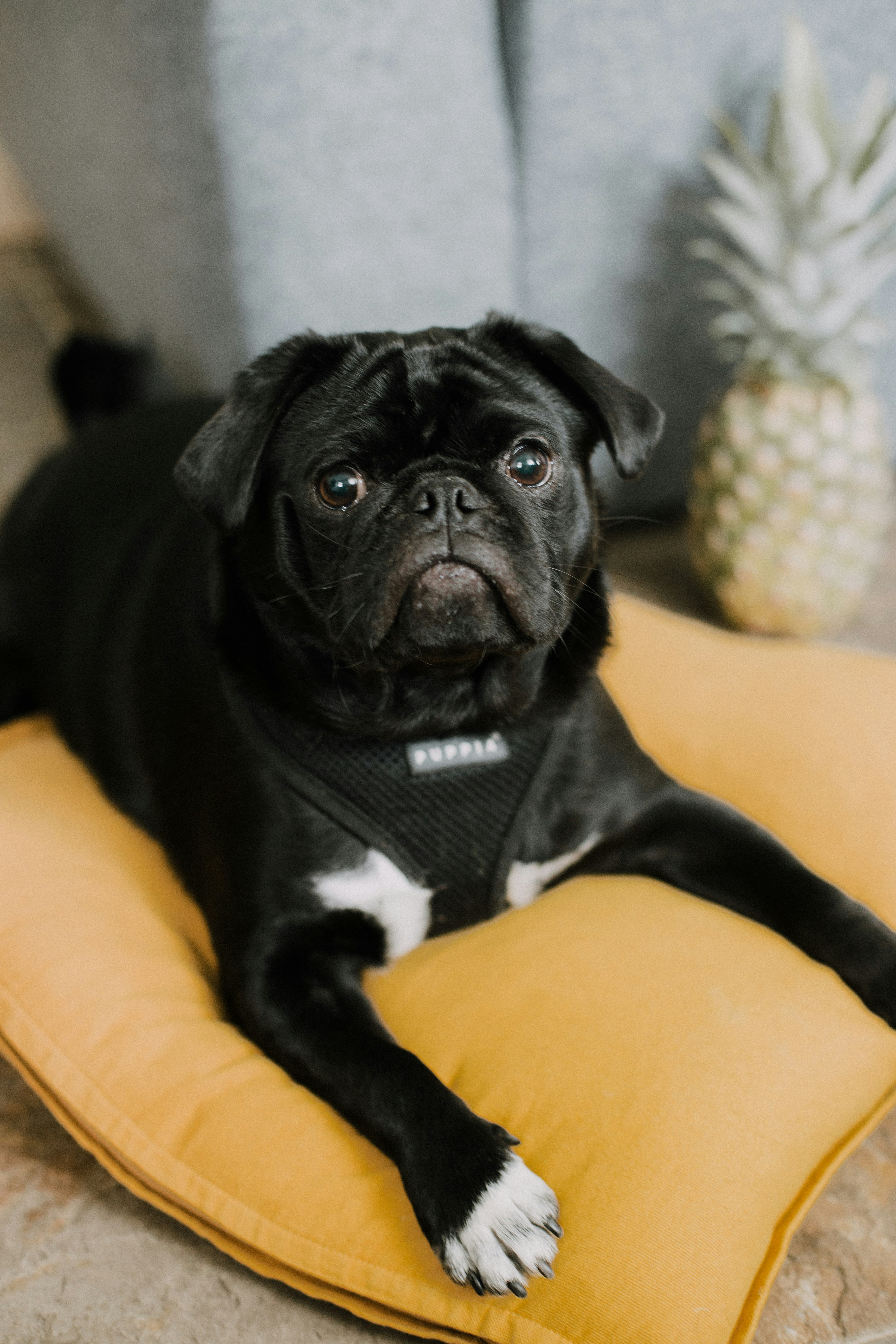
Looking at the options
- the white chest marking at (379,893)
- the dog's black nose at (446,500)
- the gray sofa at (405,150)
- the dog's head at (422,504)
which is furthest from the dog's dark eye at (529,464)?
the gray sofa at (405,150)

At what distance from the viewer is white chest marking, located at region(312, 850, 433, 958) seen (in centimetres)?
146

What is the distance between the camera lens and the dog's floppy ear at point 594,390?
140cm

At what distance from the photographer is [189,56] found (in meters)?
2.21

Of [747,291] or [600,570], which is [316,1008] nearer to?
[600,570]

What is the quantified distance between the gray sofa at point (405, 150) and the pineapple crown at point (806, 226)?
0.18 m

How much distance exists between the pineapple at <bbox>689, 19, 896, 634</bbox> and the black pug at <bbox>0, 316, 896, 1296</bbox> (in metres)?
1.13

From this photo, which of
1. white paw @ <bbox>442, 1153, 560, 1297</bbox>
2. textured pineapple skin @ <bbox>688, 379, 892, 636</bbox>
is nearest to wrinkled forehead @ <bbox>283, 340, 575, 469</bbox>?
white paw @ <bbox>442, 1153, 560, 1297</bbox>

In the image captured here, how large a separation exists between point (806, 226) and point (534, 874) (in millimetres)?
1731

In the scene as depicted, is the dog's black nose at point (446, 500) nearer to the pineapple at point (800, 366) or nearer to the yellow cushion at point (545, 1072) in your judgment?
the yellow cushion at point (545, 1072)

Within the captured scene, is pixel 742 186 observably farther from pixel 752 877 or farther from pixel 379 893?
pixel 379 893

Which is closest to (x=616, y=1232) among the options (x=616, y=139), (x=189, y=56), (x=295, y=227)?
(x=295, y=227)

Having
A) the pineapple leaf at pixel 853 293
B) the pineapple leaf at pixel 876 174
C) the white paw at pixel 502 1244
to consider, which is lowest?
the white paw at pixel 502 1244

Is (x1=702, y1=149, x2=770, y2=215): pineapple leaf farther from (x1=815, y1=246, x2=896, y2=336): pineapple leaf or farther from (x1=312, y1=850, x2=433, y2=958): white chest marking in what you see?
(x1=312, y1=850, x2=433, y2=958): white chest marking

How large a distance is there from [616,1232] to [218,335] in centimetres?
219
